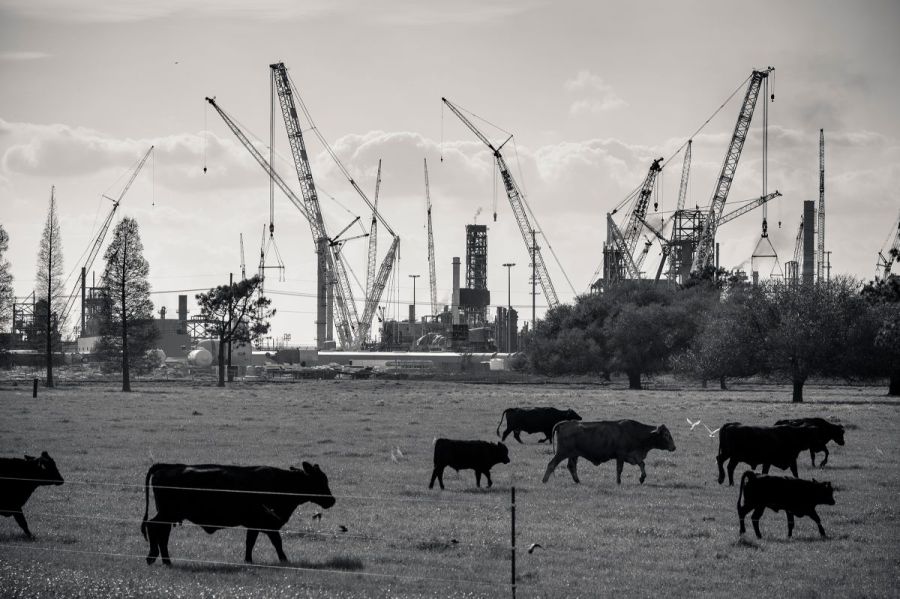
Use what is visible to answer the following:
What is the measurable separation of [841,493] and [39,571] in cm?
1423

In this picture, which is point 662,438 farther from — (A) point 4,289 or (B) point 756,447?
(A) point 4,289

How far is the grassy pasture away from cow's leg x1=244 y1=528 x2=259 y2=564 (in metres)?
0.15

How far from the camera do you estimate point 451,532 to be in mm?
15461

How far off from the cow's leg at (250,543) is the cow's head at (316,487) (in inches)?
35.3

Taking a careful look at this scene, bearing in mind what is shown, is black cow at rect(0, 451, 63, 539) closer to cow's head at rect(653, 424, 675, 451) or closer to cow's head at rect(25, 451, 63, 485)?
cow's head at rect(25, 451, 63, 485)

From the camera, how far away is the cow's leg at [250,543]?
1337cm

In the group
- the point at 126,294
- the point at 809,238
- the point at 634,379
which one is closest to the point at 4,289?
the point at 126,294

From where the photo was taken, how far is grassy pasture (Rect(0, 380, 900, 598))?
12469mm

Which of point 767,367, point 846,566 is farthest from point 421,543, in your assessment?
point 767,367

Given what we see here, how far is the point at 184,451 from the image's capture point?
86.0ft

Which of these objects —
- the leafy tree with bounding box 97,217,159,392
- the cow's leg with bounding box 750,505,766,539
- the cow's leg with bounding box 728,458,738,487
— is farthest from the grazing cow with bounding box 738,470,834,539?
the leafy tree with bounding box 97,217,159,392

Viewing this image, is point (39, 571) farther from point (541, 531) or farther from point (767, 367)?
point (767, 367)

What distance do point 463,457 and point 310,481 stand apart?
678cm

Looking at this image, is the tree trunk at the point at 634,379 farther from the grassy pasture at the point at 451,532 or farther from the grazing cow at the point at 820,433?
the grazing cow at the point at 820,433
